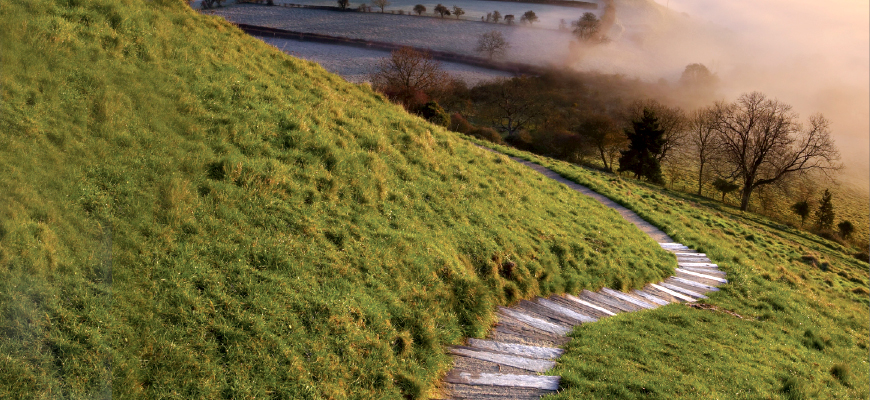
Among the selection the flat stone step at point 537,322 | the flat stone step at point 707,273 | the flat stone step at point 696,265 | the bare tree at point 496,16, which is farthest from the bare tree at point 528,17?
the flat stone step at point 537,322

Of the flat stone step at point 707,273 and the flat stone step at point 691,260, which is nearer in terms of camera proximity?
the flat stone step at point 707,273

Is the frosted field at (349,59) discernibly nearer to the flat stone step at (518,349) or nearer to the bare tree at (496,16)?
the bare tree at (496,16)

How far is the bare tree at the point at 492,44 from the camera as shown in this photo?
90938 mm

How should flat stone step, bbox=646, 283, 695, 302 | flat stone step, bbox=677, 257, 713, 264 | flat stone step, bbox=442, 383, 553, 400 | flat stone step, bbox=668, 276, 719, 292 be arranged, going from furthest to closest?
flat stone step, bbox=677, 257, 713, 264
flat stone step, bbox=668, 276, 719, 292
flat stone step, bbox=646, 283, 695, 302
flat stone step, bbox=442, 383, 553, 400

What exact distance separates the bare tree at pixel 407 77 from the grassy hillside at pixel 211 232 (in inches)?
1600

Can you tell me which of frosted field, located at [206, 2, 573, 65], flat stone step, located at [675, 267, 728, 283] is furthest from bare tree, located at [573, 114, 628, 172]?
flat stone step, located at [675, 267, 728, 283]

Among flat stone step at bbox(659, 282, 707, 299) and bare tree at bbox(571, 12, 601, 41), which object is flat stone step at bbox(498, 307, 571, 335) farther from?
bare tree at bbox(571, 12, 601, 41)

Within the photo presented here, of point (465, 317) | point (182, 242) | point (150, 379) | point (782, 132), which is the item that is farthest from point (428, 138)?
point (782, 132)

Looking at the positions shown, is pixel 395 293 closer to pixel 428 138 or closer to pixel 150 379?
pixel 150 379

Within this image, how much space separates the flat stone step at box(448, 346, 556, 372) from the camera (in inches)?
324

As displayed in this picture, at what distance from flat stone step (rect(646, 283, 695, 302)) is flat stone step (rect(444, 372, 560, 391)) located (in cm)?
A: 938

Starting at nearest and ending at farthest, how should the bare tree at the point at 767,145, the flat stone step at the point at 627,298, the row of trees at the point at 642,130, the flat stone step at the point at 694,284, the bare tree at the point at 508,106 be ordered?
1. the flat stone step at the point at 627,298
2. the flat stone step at the point at 694,284
3. the bare tree at the point at 767,145
4. the row of trees at the point at 642,130
5. the bare tree at the point at 508,106

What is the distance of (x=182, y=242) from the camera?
697 cm

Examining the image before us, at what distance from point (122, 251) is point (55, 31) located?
543cm
